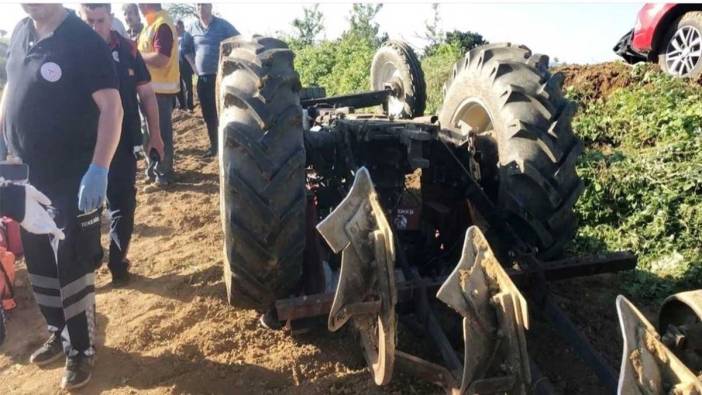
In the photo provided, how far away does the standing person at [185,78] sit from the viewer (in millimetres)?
9148

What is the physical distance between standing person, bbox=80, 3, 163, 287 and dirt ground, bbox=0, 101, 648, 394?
385mm

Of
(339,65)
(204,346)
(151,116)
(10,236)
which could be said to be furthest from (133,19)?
(339,65)

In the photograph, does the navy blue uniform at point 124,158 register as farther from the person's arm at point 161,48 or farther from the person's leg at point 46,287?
the person's arm at point 161,48

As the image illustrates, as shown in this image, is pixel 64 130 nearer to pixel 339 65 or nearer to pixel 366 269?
pixel 366 269

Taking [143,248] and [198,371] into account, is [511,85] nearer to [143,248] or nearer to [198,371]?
[198,371]

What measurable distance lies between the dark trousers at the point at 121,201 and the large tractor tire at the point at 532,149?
2557 mm

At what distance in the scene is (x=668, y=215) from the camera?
4777mm

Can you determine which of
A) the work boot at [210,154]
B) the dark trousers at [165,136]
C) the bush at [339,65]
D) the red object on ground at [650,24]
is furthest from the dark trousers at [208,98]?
the red object on ground at [650,24]

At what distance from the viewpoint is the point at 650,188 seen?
511 cm

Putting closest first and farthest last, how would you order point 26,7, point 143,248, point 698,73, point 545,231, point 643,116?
point 26,7, point 545,231, point 143,248, point 643,116, point 698,73

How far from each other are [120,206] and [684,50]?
7366mm

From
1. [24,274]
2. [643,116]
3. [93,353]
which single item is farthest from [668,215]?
[24,274]

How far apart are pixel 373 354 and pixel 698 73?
6.92 meters

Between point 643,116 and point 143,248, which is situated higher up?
point 643,116
